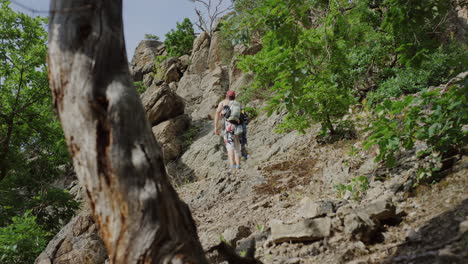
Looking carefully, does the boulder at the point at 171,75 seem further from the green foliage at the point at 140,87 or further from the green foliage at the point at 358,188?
the green foliage at the point at 358,188

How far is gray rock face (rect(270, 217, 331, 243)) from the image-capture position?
3.04m

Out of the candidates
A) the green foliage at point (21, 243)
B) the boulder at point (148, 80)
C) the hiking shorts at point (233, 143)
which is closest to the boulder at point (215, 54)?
the boulder at point (148, 80)

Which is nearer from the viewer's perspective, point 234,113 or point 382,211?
point 382,211

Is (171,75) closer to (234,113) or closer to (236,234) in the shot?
(234,113)

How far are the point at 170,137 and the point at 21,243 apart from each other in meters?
9.69

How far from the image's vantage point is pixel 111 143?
173 cm

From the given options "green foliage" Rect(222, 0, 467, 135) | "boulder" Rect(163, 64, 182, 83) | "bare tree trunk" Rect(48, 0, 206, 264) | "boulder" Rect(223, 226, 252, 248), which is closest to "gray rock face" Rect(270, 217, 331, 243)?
"boulder" Rect(223, 226, 252, 248)

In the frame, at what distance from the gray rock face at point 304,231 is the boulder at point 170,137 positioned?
12655mm

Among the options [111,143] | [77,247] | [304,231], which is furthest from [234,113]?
[111,143]

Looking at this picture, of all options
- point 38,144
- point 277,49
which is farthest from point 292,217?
point 38,144

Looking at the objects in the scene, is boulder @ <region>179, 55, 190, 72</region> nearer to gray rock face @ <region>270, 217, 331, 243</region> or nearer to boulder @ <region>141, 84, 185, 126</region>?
boulder @ <region>141, 84, 185, 126</region>

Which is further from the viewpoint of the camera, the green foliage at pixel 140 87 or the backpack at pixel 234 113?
the green foliage at pixel 140 87

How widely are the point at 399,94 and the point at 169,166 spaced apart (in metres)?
10.4

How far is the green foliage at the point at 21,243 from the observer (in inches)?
237
